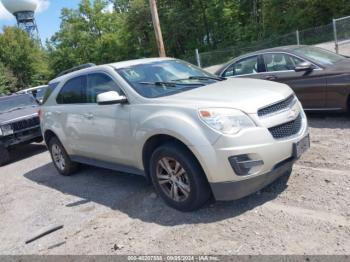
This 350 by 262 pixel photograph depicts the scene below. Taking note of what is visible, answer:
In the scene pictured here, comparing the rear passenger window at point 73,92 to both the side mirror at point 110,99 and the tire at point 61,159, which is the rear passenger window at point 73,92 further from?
the side mirror at point 110,99

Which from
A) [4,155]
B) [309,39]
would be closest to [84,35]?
[309,39]

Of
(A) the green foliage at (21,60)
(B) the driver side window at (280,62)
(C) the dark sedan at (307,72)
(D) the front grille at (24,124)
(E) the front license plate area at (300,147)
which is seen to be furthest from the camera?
(A) the green foliage at (21,60)

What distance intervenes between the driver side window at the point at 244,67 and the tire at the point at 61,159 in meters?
3.71

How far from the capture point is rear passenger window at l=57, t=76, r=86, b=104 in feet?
18.1

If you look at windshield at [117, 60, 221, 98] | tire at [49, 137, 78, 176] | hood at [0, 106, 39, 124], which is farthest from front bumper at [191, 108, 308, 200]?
hood at [0, 106, 39, 124]

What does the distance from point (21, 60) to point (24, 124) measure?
42764 millimetres

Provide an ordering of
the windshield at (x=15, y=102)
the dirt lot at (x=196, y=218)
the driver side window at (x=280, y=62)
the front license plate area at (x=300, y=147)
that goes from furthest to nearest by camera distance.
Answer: the windshield at (x=15, y=102), the driver side window at (x=280, y=62), the front license plate area at (x=300, y=147), the dirt lot at (x=196, y=218)

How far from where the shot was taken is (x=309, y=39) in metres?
19.5

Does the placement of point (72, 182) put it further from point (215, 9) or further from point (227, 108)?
point (215, 9)

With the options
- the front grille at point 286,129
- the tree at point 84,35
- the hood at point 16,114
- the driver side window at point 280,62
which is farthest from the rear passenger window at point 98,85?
the tree at point 84,35

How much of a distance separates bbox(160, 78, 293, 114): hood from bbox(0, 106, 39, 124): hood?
623 cm

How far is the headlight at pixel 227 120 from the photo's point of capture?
3.59 m

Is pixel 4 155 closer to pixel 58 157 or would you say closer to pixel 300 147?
pixel 58 157

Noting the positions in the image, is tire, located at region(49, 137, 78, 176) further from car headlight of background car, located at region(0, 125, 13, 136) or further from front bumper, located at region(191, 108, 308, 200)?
front bumper, located at region(191, 108, 308, 200)
